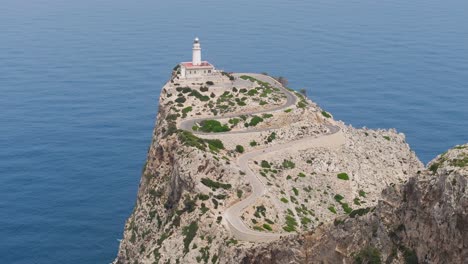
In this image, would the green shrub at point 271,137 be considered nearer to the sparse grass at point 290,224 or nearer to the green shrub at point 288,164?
the green shrub at point 288,164

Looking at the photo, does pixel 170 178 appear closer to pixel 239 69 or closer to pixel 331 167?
pixel 331 167

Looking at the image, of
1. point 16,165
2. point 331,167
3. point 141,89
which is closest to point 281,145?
point 331,167

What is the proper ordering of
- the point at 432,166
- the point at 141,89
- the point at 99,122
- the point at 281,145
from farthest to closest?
1. the point at 141,89
2. the point at 99,122
3. the point at 281,145
4. the point at 432,166

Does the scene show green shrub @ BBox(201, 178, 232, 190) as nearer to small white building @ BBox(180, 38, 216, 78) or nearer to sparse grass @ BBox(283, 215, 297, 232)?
sparse grass @ BBox(283, 215, 297, 232)

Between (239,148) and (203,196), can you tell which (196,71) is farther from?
(203,196)

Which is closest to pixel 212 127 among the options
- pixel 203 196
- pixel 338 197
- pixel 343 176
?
pixel 343 176

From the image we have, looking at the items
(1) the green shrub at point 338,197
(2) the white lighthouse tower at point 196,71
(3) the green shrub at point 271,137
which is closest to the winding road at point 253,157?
(3) the green shrub at point 271,137

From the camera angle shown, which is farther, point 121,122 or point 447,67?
point 447,67
